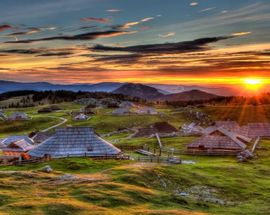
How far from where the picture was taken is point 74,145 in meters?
68.9

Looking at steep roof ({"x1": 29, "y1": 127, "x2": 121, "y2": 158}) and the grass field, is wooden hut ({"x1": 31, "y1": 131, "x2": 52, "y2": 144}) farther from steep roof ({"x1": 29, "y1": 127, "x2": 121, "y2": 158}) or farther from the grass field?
the grass field

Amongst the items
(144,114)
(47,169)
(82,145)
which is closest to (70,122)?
(144,114)

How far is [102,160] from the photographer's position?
64.6 meters

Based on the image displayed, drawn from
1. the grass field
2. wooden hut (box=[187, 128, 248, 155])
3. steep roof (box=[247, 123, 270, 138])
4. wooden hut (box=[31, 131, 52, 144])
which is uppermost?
the grass field

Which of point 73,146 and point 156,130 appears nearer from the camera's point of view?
point 73,146

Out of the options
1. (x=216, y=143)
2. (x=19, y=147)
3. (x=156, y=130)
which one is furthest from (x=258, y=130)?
(x=19, y=147)

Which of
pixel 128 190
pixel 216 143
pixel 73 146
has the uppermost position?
pixel 73 146

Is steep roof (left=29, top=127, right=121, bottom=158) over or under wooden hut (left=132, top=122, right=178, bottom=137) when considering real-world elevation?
over

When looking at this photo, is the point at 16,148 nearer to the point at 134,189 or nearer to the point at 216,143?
the point at 216,143

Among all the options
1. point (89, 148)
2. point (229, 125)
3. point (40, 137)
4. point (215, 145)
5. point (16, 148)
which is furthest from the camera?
point (229, 125)

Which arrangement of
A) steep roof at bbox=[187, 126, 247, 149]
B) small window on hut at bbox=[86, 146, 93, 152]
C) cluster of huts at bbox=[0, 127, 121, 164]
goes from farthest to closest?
1. steep roof at bbox=[187, 126, 247, 149]
2. small window on hut at bbox=[86, 146, 93, 152]
3. cluster of huts at bbox=[0, 127, 121, 164]

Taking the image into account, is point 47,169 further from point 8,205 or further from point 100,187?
point 8,205

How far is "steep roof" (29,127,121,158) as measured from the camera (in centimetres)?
6756

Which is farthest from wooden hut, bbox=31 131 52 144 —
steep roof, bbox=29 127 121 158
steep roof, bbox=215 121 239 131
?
steep roof, bbox=215 121 239 131
